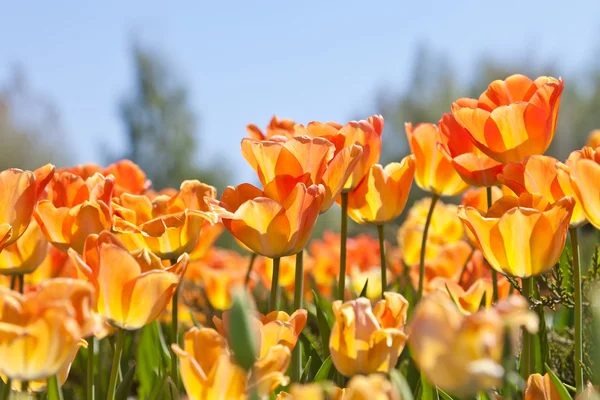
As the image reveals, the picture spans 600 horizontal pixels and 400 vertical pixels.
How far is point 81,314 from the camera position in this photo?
63cm

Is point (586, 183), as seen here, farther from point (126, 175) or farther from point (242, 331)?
point (126, 175)

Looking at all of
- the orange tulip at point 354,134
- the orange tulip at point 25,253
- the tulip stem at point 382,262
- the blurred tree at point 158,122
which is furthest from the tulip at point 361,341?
the blurred tree at point 158,122

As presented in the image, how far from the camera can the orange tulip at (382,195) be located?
1.29 meters

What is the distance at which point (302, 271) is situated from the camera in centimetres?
111

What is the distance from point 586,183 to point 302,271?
416 millimetres

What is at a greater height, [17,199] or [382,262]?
[17,199]

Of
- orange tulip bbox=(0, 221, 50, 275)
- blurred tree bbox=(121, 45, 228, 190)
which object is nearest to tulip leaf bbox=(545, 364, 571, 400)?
orange tulip bbox=(0, 221, 50, 275)

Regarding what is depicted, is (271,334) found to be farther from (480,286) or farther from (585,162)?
(480,286)

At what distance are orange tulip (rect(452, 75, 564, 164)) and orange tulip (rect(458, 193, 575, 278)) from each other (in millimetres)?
177

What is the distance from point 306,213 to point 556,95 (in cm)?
42

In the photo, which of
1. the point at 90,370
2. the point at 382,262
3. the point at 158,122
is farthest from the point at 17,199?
the point at 158,122

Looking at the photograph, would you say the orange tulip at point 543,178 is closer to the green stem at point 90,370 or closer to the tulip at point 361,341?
the tulip at point 361,341

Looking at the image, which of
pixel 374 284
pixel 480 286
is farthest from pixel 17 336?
pixel 374 284

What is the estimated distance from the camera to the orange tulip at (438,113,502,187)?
117 centimetres
